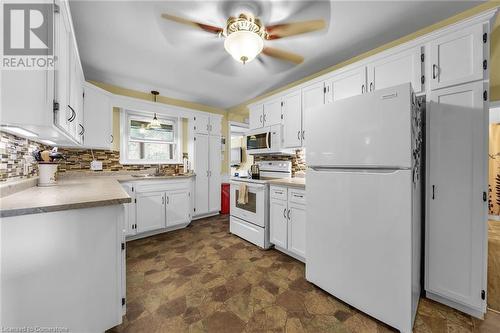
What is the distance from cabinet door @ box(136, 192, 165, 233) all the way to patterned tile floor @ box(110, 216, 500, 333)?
0.48 m

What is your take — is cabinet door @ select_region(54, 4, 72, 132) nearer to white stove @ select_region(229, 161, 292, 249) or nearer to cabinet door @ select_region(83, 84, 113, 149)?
cabinet door @ select_region(83, 84, 113, 149)

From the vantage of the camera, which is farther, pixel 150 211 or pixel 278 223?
pixel 150 211

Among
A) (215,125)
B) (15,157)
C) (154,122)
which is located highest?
(215,125)

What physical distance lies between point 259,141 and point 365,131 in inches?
72.7

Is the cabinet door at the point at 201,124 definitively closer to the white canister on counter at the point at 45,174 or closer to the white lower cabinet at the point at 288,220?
the white lower cabinet at the point at 288,220

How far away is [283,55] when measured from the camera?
2.38 m

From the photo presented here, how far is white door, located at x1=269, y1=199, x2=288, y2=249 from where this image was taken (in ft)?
7.79

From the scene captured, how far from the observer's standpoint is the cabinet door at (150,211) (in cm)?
292

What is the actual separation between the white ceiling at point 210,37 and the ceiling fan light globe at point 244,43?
0.64 feet

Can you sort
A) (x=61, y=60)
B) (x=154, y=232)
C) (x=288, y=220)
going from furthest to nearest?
1. (x=154, y=232)
2. (x=288, y=220)
3. (x=61, y=60)

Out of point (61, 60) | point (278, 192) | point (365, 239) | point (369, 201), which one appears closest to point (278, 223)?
point (278, 192)

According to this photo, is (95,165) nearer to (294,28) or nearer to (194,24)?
(194,24)

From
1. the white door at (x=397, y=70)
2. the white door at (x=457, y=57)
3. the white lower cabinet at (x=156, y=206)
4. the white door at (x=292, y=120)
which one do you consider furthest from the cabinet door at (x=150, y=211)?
the white door at (x=457, y=57)

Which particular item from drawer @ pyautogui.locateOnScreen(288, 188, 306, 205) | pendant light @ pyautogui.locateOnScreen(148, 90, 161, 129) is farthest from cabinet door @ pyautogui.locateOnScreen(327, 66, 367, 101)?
pendant light @ pyautogui.locateOnScreen(148, 90, 161, 129)
